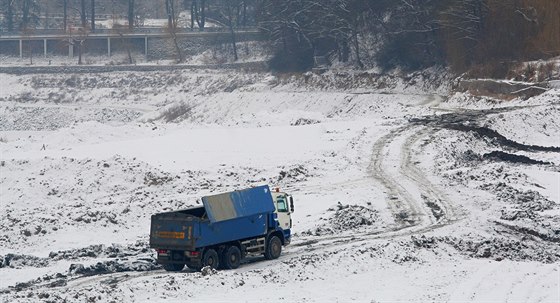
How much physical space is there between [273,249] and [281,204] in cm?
177

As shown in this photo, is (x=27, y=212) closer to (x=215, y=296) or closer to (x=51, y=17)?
(x=215, y=296)

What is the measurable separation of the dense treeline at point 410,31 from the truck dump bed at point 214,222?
149ft

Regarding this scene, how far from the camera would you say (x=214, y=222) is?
28.8 metres

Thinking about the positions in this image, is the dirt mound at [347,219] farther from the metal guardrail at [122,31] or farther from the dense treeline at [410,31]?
the metal guardrail at [122,31]

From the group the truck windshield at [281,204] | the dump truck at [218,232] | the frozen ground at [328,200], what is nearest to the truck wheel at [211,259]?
the dump truck at [218,232]

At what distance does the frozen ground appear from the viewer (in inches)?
1080

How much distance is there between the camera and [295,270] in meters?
29.1

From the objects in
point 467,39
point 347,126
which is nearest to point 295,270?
point 347,126

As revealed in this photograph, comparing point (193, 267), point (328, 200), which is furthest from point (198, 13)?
point (193, 267)

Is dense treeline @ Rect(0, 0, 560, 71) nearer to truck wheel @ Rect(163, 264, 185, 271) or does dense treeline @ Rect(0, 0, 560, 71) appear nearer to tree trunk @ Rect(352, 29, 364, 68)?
tree trunk @ Rect(352, 29, 364, 68)

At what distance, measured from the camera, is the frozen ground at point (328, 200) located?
27.4m

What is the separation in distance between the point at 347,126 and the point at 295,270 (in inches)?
1231

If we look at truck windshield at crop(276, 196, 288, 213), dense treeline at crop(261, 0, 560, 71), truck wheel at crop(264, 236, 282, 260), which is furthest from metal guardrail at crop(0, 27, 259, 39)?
truck wheel at crop(264, 236, 282, 260)

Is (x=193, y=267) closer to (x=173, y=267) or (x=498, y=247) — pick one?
(x=173, y=267)
